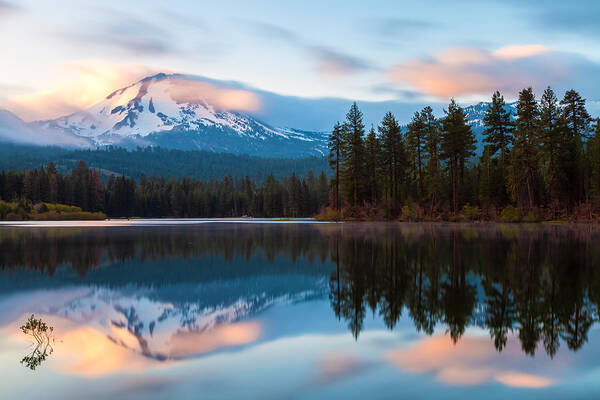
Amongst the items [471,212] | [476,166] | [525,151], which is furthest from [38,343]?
[476,166]

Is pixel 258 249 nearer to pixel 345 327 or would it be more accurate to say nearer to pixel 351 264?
pixel 351 264

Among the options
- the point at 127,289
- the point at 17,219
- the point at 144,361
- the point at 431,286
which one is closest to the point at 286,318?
the point at 144,361

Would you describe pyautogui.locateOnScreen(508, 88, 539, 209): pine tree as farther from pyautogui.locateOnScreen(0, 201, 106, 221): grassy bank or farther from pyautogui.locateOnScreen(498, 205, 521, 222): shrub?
pyautogui.locateOnScreen(0, 201, 106, 221): grassy bank

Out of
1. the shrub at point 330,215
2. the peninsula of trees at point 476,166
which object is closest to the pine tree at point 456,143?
the peninsula of trees at point 476,166

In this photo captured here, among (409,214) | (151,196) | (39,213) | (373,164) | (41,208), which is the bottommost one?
(409,214)

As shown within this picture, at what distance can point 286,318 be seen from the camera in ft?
36.7

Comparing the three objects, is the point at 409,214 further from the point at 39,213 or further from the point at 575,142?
the point at 39,213

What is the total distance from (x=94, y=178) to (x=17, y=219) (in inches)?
2206

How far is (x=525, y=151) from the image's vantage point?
59.7 metres

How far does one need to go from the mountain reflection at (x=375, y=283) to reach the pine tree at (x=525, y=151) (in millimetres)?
34233

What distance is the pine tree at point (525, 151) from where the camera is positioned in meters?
58.6

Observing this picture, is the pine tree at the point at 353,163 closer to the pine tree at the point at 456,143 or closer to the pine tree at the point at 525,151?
the pine tree at the point at 456,143

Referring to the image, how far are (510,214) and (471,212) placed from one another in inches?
213

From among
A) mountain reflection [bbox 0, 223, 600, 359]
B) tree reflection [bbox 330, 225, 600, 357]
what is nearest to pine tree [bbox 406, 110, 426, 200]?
mountain reflection [bbox 0, 223, 600, 359]
